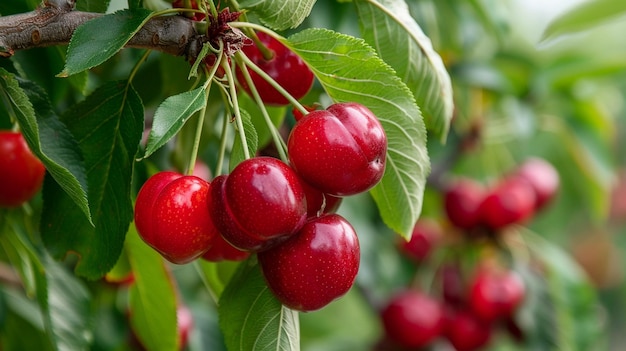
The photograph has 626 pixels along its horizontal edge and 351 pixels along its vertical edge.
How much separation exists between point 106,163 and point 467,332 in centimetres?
125

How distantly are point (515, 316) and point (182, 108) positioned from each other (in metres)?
1.43

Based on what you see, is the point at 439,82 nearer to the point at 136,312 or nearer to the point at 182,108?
the point at 182,108

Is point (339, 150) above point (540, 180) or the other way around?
above

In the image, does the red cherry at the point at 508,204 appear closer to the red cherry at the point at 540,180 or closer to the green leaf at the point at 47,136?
the red cherry at the point at 540,180

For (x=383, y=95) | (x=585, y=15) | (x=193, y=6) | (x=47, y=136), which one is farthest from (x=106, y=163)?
(x=585, y=15)

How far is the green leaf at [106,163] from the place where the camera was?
2.72ft

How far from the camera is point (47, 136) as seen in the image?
80 cm

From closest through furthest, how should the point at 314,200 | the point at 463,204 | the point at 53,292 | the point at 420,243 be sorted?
the point at 314,200, the point at 53,292, the point at 463,204, the point at 420,243

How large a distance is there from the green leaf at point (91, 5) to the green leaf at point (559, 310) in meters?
1.33

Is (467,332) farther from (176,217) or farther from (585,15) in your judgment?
(176,217)

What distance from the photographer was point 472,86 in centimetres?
198

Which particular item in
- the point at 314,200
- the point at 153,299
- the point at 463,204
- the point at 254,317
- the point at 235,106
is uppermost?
the point at 235,106

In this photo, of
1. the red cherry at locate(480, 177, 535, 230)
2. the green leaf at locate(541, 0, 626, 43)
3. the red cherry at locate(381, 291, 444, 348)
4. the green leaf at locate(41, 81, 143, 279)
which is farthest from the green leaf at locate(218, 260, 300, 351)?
the red cherry at locate(480, 177, 535, 230)

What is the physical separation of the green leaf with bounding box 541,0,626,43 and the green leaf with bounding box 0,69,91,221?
69 cm
